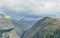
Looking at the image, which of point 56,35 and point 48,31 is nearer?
point 56,35

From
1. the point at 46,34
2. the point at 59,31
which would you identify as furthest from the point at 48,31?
the point at 59,31

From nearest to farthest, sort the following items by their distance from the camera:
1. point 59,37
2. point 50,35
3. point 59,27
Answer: point 59,37, point 50,35, point 59,27

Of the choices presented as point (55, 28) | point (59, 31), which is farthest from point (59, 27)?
point (59, 31)

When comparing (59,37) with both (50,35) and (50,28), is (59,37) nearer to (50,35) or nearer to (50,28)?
(50,35)

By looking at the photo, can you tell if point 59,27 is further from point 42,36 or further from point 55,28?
point 42,36

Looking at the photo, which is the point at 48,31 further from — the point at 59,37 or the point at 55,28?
the point at 59,37

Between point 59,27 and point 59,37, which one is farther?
point 59,27

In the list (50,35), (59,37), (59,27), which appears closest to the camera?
(59,37)
